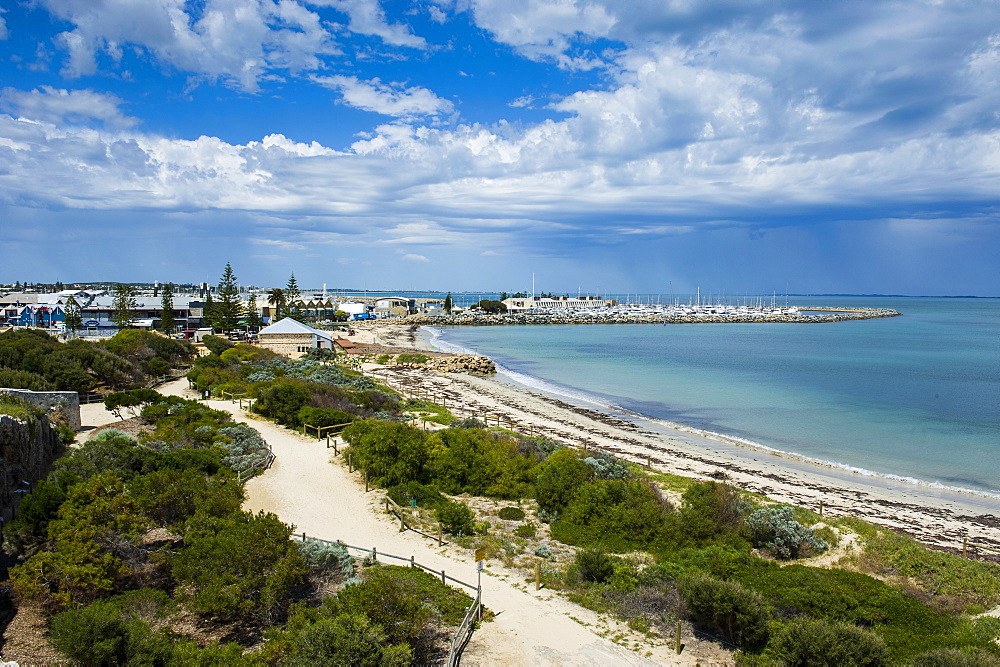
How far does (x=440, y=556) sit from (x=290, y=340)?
130 feet

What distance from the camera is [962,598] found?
363 inches

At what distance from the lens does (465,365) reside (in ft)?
150

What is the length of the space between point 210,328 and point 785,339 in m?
72.8

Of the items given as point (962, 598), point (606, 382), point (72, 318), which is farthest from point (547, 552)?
point (72, 318)

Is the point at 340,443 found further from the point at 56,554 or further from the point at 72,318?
the point at 72,318

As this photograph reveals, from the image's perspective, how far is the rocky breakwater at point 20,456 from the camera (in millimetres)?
10164

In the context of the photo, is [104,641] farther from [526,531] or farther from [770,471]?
[770,471]

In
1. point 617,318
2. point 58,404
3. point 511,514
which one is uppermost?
point 58,404

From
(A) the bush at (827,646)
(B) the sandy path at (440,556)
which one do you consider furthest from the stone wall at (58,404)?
(A) the bush at (827,646)

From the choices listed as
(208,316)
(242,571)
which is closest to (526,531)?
(242,571)

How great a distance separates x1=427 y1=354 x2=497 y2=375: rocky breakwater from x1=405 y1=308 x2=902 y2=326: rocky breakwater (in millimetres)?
58351

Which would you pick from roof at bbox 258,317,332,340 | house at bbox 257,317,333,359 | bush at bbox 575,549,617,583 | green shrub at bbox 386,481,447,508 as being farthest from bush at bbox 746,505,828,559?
roof at bbox 258,317,332,340

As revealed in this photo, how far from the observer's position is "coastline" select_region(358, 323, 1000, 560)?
50.2 ft

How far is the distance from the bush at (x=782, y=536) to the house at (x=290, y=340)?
39.8 meters
